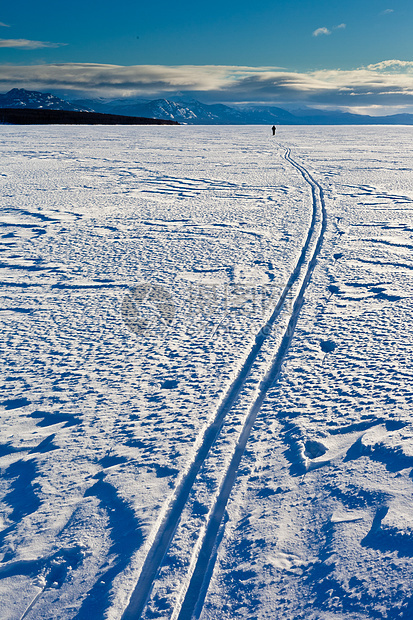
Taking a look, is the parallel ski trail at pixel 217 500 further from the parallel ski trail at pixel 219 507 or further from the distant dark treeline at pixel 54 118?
the distant dark treeline at pixel 54 118

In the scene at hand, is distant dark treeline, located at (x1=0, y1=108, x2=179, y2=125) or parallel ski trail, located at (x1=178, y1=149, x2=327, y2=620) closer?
parallel ski trail, located at (x1=178, y1=149, x2=327, y2=620)

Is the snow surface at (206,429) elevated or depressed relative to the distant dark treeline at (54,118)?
depressed

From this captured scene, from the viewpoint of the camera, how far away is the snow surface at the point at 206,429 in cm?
172

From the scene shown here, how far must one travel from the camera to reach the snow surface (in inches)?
67.6

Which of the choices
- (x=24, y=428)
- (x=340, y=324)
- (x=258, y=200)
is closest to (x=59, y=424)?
(x=24, y=428)

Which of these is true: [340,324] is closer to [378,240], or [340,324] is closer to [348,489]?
[348,489]

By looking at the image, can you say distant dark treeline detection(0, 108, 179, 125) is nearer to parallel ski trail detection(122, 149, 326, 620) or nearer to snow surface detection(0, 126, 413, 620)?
snow surface detection(0, 126, 413, 620)

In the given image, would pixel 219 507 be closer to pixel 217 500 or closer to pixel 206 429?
pixel 217 500

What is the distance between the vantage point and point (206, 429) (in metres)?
2.46

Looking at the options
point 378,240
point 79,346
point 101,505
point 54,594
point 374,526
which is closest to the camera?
point 54,594

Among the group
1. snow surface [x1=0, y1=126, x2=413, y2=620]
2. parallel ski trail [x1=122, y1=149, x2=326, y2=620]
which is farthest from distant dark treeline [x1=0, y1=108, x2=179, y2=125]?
parallel ski trail [x1=122, y1=149, x2=326, y2=620]

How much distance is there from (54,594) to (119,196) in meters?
8.27

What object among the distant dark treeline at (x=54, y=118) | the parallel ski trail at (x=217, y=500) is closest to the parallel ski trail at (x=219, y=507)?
the parallel ski trail at (x=217, y=500)

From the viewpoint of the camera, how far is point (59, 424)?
2564mm
